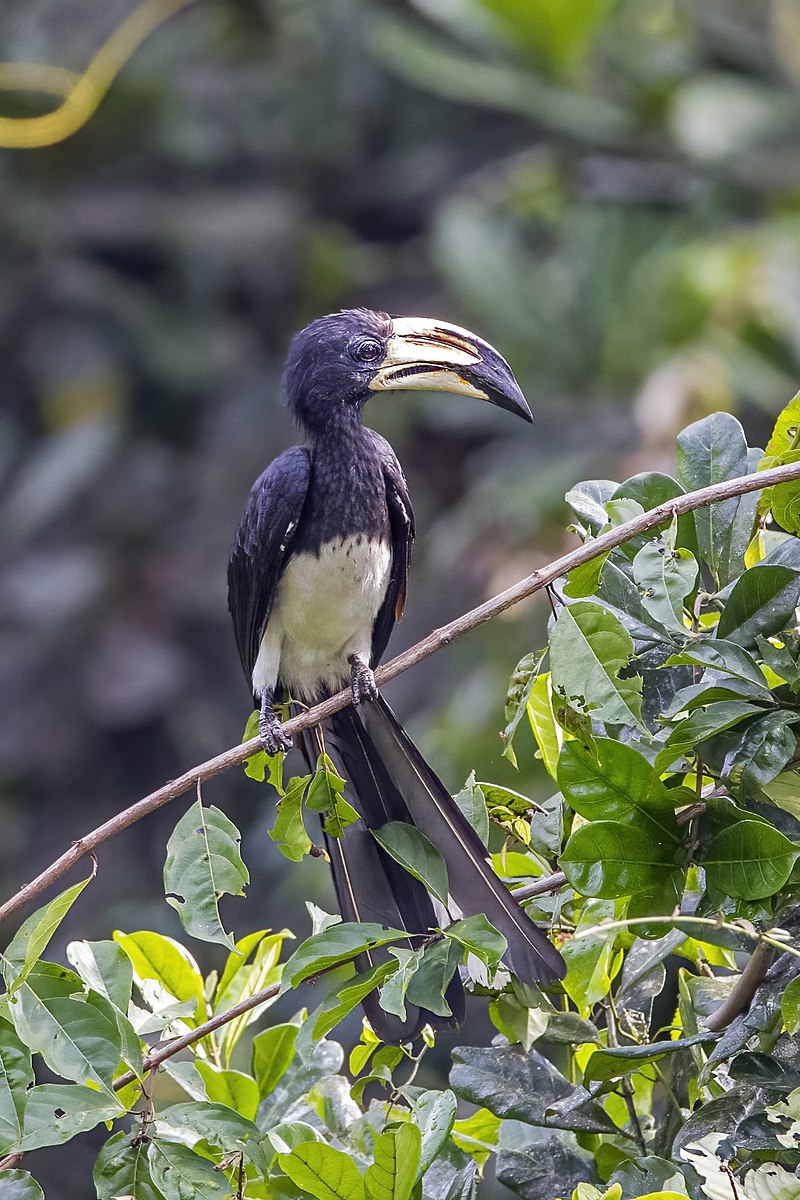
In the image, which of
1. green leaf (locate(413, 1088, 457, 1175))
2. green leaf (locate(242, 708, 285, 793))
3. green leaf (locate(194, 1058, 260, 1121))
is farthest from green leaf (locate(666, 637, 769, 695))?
green leaf (locate(194, 1058, 260, 1121))

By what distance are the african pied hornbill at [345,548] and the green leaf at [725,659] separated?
64 cm

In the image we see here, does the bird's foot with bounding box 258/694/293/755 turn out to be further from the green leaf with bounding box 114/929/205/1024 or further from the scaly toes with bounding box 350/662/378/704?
the green leaf with bounding box 114/929/205/1024

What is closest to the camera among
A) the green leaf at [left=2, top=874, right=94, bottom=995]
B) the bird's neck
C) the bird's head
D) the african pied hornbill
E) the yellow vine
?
the green leaf at [left=2, top=874, right=94, bottom=995]

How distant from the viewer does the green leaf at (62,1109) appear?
115cm

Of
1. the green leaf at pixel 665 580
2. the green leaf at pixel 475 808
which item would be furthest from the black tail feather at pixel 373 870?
the green leaf at pixel 665 580

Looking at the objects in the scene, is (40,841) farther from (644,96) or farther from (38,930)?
(38,930)

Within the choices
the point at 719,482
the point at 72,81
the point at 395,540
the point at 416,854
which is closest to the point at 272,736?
the point at 416,854

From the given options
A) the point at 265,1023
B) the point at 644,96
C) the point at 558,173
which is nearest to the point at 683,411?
the point at 644,96

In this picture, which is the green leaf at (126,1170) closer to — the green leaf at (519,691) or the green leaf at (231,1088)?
the green leaf at (231,1088)

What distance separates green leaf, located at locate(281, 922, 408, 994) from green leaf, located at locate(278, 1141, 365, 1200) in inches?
5.5

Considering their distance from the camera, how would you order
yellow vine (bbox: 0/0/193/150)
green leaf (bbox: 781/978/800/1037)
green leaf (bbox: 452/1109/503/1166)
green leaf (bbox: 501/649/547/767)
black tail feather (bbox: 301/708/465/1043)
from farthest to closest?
1. yellow vine (bbox: 0/0/193/150)
2. black tail feather (bbox: 301/708/465/1043)
3. green leaf (bbox: 452/1109/503/1166)
4. green leaf (bbox: 501/649/547/767)
5. green leaf (bbox: 781/978/800/1037)

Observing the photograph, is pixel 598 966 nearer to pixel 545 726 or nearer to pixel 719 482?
pixel 545 726

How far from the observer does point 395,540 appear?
2.32 metres

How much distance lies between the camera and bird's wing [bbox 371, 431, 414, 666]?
227 cm
